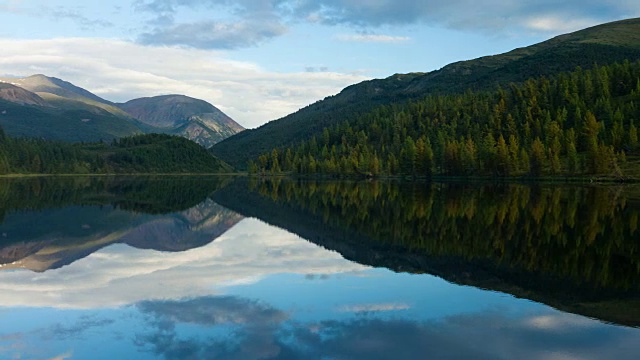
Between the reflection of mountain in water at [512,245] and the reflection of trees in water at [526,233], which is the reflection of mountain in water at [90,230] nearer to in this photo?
the reflection of mountain in water at [512,245]

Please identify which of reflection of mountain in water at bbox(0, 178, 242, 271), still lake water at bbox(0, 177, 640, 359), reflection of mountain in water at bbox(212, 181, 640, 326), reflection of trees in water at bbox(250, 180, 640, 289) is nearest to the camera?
still lake water at bbox(0, 177, 640, 359)

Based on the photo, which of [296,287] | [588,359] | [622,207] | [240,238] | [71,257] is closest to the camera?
[588,359]

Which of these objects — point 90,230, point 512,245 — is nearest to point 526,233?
point 512,245

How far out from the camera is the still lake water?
1955cm

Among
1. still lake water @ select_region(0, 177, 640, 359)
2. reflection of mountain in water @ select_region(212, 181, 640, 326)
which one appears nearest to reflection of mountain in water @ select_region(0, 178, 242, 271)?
still lake water @ select_region(0, 177, 640, 359)

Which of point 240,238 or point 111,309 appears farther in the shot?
point 240,238

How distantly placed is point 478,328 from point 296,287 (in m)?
11.5

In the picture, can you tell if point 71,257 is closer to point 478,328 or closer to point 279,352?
point 279,352

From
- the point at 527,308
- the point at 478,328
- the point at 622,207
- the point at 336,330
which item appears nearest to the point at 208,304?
the point at 336,330

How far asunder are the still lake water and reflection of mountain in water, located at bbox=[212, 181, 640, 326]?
7.8 inches

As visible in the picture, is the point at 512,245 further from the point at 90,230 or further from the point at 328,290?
the point at 90,230

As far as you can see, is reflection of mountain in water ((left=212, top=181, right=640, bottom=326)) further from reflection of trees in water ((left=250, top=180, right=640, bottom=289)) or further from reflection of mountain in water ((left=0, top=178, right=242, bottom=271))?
reflection of mountain in water ((left=0, top=178, right=242, bottom=271))

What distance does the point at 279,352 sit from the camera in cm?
1880

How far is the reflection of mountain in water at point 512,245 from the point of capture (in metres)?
27.8
